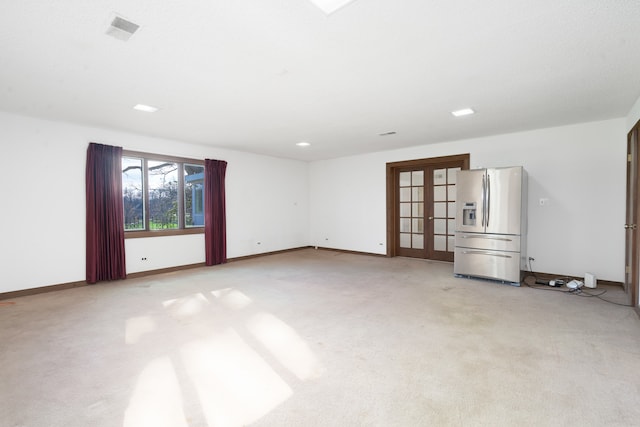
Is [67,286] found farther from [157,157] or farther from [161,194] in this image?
[157,157]

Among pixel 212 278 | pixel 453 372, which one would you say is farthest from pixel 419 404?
pixel 212 278

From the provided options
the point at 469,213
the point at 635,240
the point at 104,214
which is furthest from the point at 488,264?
the point at 104,214

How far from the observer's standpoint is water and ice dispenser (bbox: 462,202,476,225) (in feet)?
16.4

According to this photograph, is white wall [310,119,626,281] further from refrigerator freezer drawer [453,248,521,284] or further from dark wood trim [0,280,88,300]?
dark wood trim [0,280,88,300]

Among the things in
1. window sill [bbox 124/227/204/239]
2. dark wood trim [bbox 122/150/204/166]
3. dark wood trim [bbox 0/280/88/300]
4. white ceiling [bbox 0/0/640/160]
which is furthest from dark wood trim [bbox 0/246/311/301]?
white ceiling [bbox 0/0/640/160]

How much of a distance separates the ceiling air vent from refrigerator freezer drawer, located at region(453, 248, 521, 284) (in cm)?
518

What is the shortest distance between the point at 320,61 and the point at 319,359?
2.58m

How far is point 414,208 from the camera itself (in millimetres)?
6984

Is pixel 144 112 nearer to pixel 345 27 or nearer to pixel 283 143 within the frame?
pixel 283 143

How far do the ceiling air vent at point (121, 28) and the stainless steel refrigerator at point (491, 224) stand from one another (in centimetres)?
480

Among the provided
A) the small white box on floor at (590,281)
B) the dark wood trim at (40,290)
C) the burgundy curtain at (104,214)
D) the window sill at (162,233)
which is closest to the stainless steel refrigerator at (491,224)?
the small white box on floor at (590,281)

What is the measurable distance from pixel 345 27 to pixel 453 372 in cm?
269

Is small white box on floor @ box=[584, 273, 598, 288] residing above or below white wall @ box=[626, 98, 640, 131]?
below

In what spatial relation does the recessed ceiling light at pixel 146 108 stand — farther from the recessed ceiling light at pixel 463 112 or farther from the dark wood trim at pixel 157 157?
the recessed ceiling light at pixel 463 112
